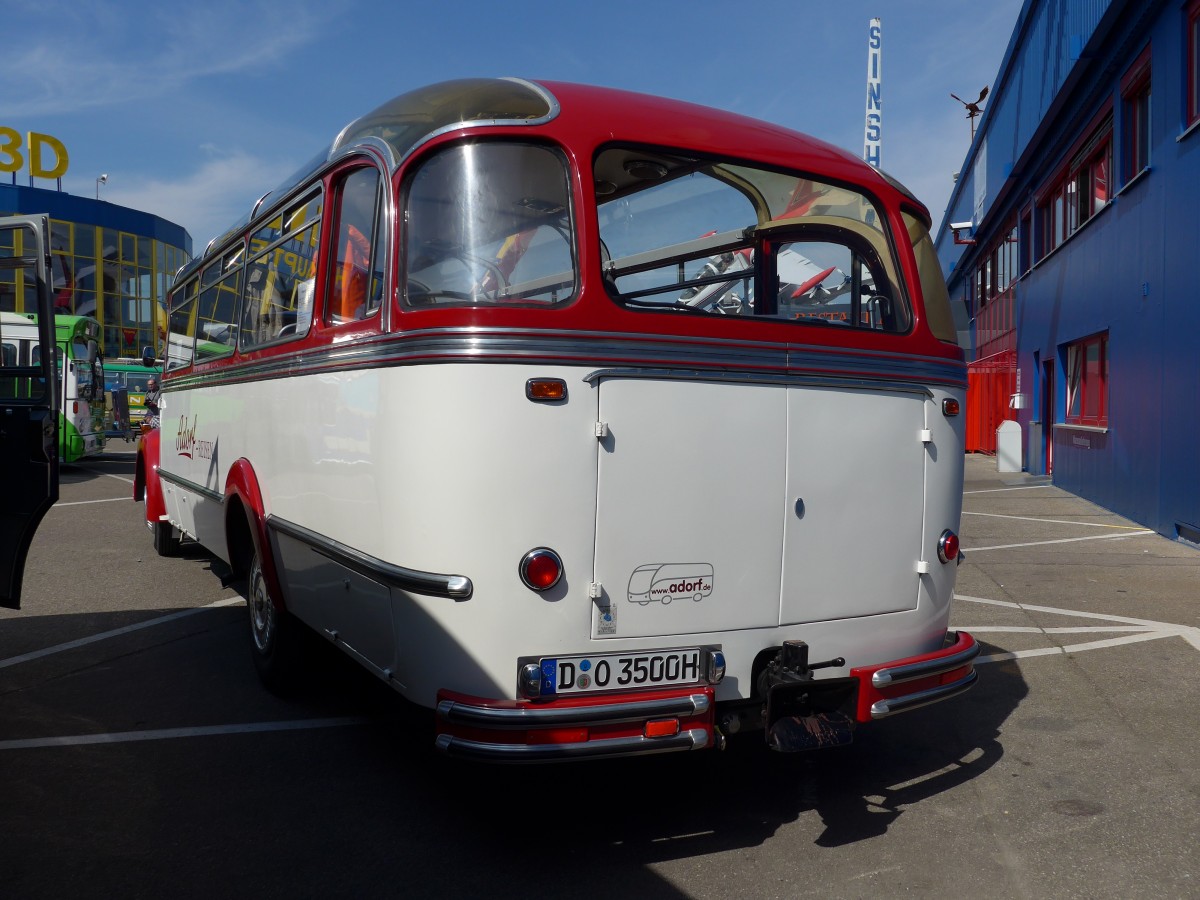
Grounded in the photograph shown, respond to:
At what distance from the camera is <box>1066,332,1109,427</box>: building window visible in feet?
50.9

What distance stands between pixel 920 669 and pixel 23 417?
3896mm

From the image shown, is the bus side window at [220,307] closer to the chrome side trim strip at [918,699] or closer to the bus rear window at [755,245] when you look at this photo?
the bus rear window at [755,245]

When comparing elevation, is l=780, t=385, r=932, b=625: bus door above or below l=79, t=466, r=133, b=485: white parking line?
above

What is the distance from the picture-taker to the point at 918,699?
13.4ft

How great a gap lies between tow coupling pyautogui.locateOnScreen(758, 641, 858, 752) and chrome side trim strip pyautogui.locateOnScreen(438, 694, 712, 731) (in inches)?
14.9

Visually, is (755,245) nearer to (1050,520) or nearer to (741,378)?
(741,378)

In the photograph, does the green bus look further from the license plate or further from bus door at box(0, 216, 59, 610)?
the license plate

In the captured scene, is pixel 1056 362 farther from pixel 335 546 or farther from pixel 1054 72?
pixel 335 546

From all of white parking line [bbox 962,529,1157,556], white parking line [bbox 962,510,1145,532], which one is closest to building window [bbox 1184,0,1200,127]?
white parking line [bbox 962,529,1157,556]

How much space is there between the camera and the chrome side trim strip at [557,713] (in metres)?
3.35

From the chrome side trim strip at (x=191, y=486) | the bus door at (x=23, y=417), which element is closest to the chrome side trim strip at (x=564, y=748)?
the bus door at (x=23, y=417)

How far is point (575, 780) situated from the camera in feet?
14.5

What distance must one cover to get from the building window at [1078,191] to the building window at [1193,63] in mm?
3130

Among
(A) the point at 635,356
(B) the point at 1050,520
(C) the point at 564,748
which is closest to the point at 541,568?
(C) the point at 564,748
